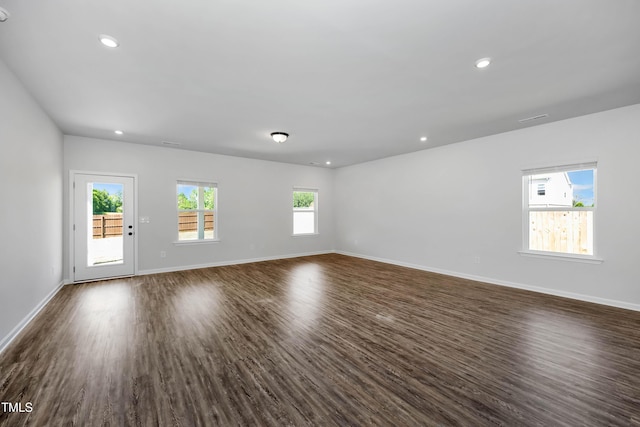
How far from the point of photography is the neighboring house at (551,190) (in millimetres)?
4172

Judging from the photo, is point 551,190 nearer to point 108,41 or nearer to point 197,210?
point 108,41

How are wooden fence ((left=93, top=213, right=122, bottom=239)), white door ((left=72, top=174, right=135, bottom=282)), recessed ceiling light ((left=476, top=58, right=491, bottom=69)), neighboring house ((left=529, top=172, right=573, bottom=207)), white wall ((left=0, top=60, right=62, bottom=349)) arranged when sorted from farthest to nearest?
wooden fence ((left=93, top=213, right=122, bottom=239)) → white door ((left=72, top=174, right=135, bottom=282)) → neighboring house ((left=529, top=172, right=573, bottom=207)) → white wall ((left=0, top=60, right=62, bottom=349)) → recessed ceiling light ((left=476, top=58, right=491, bottom=69))

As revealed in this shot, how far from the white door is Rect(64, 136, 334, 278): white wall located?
15 centimetres

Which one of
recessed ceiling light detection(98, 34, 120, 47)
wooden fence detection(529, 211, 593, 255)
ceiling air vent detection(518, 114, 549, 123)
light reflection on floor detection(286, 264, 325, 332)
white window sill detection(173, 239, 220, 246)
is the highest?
ceiling air vent detection(518, 114, 549, 123)

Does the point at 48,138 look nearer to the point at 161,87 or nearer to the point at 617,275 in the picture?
the point at 161,87

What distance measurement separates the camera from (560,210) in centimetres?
422

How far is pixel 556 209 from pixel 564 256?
0.73 m

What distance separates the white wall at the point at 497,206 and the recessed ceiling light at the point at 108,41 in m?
5.41

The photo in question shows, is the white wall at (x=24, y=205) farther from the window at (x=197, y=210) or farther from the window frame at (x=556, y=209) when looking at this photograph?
the window frame at (x=556, y=209)

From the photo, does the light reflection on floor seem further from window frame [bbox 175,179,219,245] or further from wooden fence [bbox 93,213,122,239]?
wooden fence [bbox 93,213,122,239]

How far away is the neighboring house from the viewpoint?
417 centimetres

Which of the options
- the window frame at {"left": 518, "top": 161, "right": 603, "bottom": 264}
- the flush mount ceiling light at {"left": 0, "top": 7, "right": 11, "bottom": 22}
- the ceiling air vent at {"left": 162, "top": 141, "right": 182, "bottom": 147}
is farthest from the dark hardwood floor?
the ceiling air vent at {"left": 162, "top": 141, "right": 182, "bottom": 147}

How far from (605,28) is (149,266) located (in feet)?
23.1

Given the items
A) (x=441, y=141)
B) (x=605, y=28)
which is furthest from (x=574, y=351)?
(x=441, y=141)
